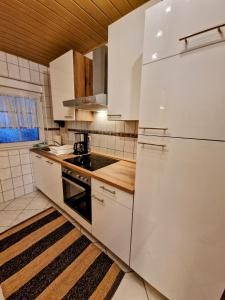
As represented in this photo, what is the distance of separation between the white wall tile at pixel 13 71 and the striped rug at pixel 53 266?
211cm

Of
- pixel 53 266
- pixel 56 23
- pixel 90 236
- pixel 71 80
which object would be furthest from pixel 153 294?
pixel 56 23

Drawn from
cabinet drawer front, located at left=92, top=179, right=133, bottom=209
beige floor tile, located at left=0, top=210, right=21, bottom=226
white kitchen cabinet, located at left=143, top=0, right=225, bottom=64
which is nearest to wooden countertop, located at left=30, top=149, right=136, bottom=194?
cabinet drawer front, located at left=92, top=179, right=133, bottom=209

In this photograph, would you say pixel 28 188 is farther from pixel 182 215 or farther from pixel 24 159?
pixel 182 215

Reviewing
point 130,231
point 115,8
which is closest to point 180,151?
point 130,231

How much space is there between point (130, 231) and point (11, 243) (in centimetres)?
136

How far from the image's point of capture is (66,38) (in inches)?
60.7

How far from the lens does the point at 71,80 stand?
166 cm

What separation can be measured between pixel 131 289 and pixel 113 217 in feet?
1.90

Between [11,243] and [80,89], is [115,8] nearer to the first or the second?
[80,89]

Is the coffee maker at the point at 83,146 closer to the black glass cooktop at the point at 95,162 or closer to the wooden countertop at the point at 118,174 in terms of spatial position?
the black glass cooktop at the point at 95,162

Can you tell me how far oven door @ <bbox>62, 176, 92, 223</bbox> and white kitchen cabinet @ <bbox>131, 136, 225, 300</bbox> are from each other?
0.59m

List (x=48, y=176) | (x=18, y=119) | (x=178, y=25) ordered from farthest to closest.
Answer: (x=18, y=119)
(x=48, y=176)
(x=178, y=25)

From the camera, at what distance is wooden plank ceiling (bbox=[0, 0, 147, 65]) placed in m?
1.11

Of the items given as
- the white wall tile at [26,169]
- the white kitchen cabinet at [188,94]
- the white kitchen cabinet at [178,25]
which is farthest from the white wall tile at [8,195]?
the white kitchen cabinet at [178,25]
